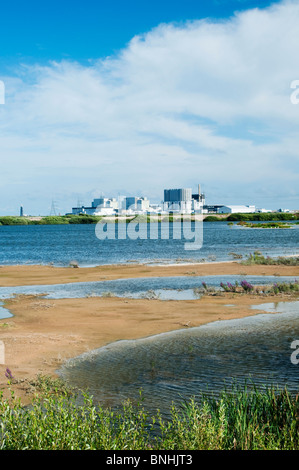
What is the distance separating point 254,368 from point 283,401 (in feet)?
14.4

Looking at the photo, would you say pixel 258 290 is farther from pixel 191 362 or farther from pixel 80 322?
pixel 191 362

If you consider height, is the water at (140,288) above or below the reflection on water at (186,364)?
below

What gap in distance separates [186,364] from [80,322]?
7227mm

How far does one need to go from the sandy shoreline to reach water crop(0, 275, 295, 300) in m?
1.83

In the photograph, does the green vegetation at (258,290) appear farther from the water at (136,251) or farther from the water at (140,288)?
the water at (136,251)

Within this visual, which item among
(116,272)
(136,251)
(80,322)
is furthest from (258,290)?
(136,251)

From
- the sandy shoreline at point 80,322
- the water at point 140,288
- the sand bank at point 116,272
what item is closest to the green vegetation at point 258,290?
the water at point 140,288

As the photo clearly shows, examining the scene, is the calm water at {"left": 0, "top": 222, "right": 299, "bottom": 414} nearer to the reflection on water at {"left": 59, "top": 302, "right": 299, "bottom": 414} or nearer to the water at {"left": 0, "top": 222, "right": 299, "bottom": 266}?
the reflection on water at {"left": 59, "top": 302, "right": 299, "bottom": 414}

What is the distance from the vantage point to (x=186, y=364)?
45.4 ft

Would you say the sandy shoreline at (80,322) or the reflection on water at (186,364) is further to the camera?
the sandy shoreline at (80,322)

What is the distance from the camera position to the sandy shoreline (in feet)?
47.0

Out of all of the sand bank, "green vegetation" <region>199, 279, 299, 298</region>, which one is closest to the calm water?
"green vegetation" <region>199, 279, 299, 298</region>

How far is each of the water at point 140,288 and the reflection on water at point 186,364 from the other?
9128 mm

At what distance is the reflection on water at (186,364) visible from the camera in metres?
11.6
